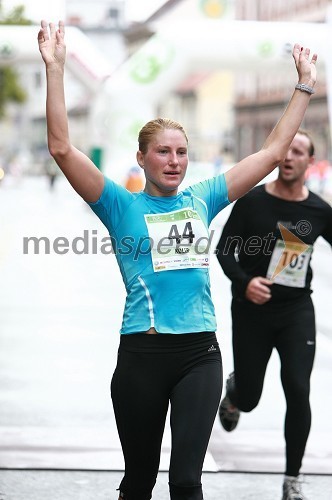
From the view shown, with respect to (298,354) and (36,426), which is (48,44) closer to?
(298,354)

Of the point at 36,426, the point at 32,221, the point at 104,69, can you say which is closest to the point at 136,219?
the point at 36,426

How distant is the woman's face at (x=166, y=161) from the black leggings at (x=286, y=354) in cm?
142

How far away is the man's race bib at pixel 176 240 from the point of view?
3.74m

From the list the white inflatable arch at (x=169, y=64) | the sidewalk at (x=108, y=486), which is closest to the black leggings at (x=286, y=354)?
the sidewalk at (x=108, y=486)

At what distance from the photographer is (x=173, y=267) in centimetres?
374

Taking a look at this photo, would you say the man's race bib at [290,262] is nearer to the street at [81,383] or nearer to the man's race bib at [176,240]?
the street at [81,383]

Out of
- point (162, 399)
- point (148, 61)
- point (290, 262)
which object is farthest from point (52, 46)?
point (148, 61)

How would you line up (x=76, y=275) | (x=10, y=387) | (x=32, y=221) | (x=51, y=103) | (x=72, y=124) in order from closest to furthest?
1. (x=51, y=103)
2. (x=10, y=387)
3. (x=76, y=275)
4. (x=32, y=221)
5. (x=72, y=124)

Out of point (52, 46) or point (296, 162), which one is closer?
point (52, 46)

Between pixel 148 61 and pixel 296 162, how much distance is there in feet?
53.2

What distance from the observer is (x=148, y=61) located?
68.7ft

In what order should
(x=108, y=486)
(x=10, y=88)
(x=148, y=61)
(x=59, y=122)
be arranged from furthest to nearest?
(x=10, y=88) → (x=148, y=61) → (x=108, y=486) → (x=59, y=122)

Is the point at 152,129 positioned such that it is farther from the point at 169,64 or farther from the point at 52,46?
the point at 169,64

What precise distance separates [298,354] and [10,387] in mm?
3050
